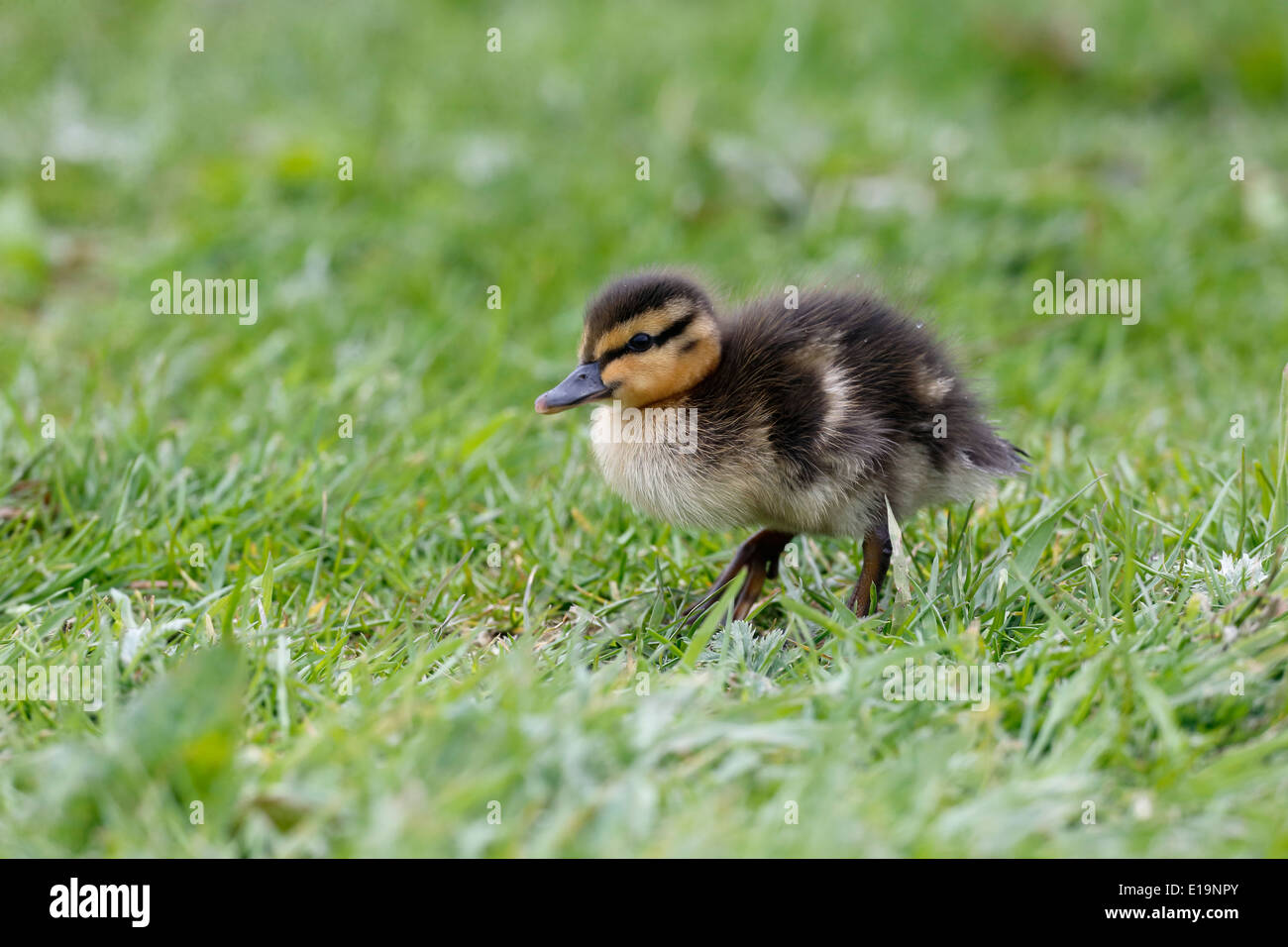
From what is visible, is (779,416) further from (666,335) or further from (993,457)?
(993,457)

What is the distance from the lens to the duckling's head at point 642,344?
11.0 feet

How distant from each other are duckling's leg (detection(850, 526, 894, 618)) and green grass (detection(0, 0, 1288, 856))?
0.14 m

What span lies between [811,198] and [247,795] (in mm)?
4835

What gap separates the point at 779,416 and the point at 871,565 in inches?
17.5

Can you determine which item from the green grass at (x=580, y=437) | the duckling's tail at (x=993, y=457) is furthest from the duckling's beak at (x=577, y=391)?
the duckling's tail at (x=993, y=457)

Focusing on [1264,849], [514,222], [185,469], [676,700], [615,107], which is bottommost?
[1264,849]

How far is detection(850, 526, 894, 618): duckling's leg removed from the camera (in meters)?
3.32

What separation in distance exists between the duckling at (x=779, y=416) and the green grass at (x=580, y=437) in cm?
24

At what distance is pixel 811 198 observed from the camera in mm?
6469

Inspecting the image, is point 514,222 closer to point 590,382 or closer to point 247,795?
point 590,382

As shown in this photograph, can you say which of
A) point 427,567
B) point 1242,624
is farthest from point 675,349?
point 1242,624

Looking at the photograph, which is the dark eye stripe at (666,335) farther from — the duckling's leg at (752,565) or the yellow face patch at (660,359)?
the duckling's leg at (752,565)

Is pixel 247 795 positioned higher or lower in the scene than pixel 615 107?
lower

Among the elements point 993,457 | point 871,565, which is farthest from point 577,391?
point 993,457
